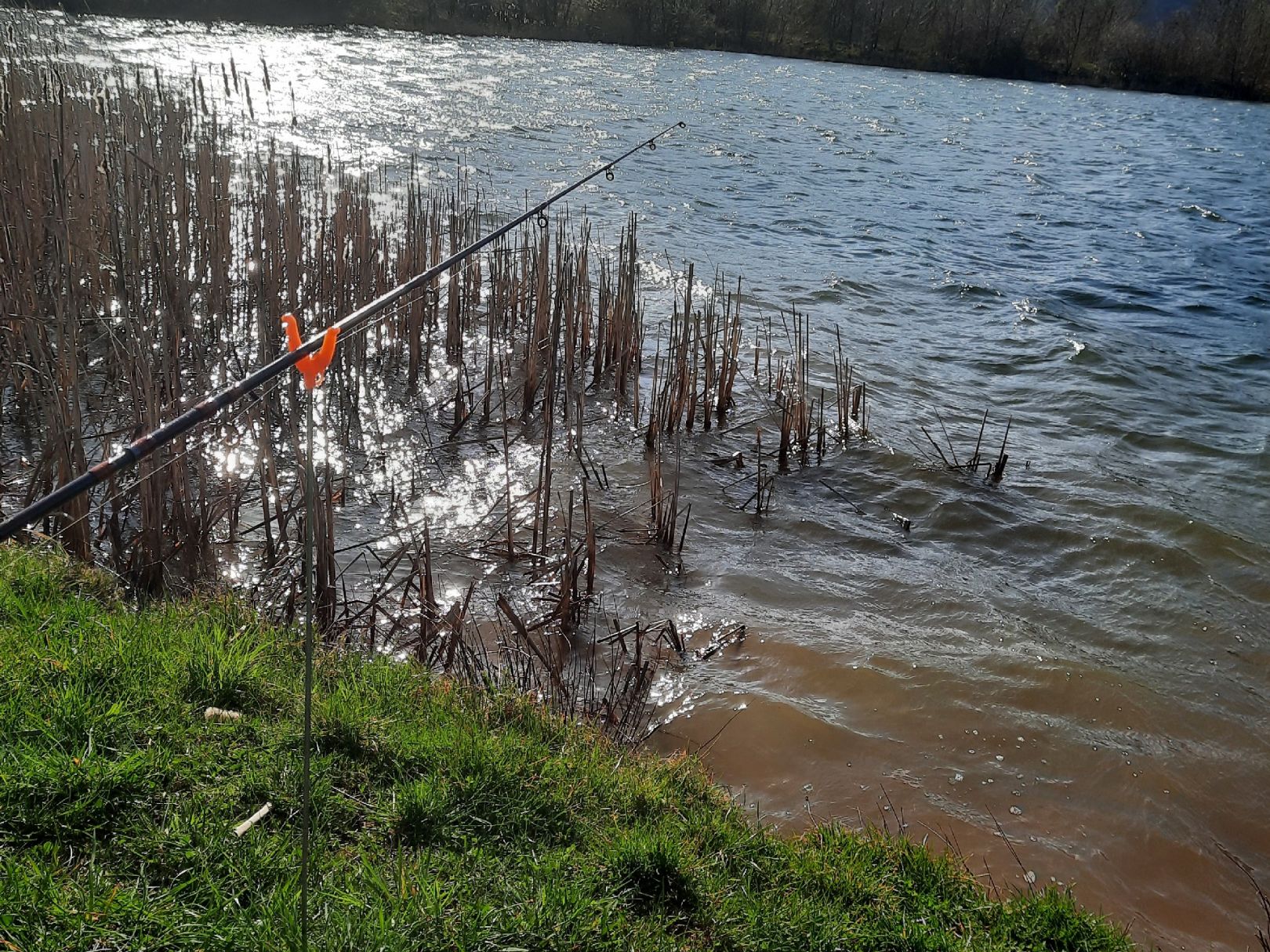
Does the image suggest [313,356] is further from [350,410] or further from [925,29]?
[925,29]

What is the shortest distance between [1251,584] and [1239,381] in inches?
196

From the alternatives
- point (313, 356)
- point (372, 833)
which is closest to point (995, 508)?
point (372, 833)

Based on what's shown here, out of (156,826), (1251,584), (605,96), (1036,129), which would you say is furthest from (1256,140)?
(156,826)

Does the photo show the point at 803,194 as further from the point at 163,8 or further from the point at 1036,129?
the point at 163,8

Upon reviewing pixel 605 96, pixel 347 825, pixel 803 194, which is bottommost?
pixel 347 825

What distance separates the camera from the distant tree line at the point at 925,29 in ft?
117

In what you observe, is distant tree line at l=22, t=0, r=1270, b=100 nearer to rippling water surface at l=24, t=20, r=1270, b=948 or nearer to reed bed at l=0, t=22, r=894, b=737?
rippling water surface at l=24, t=20, r=1270, b=948

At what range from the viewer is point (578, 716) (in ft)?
13.2

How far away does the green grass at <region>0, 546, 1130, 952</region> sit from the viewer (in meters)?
2.52

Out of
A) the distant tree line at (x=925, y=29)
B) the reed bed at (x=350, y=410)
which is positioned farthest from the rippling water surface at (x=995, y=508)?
the distant tree line at (x=925, y=29)

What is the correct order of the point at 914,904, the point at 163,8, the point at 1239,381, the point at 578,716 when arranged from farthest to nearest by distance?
the point at 163,8 → the point at 1239,381 → the point at 578,716 → the point at 914,904

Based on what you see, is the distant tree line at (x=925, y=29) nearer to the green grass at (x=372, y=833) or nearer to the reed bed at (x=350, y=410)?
the reed bed at (x=350, y=410)

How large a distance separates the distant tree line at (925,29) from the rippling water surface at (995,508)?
58.9 feet

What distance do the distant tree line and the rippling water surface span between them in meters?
18.0
